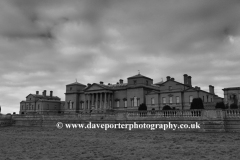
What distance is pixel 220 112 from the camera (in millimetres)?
23578

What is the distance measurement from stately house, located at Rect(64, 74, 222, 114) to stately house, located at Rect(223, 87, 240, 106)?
349 cm

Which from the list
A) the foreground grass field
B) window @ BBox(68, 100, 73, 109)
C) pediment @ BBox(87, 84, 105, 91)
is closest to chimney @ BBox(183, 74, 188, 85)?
pediment @ BBox(87, 84, 105, 91)

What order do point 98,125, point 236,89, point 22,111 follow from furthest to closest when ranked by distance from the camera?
point 22,111, point 236,89, point 98,125

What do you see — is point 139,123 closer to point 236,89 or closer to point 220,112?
point 220,112

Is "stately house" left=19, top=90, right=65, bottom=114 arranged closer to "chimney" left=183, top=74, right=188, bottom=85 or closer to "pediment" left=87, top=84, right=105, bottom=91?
"pediment" left=87, top=84, right=105, bottom=91

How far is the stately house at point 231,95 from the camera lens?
172ft

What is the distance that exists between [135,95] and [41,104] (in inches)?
1668

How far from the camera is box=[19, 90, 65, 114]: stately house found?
8869 centimetres

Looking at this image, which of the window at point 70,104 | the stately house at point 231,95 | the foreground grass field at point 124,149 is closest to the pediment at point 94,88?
the window at point 70,104

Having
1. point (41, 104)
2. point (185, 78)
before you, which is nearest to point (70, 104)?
point (41, 104)

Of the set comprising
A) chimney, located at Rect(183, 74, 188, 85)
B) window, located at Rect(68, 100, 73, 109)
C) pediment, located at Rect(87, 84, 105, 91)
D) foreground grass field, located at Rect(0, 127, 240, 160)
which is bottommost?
foreground grass field, located at Rect(0, 127, 240, 160)

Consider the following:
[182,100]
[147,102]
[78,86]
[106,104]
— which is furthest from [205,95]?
[78,86]

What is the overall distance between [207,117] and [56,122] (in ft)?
77.4

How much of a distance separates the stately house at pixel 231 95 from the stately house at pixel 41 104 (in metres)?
59.6
